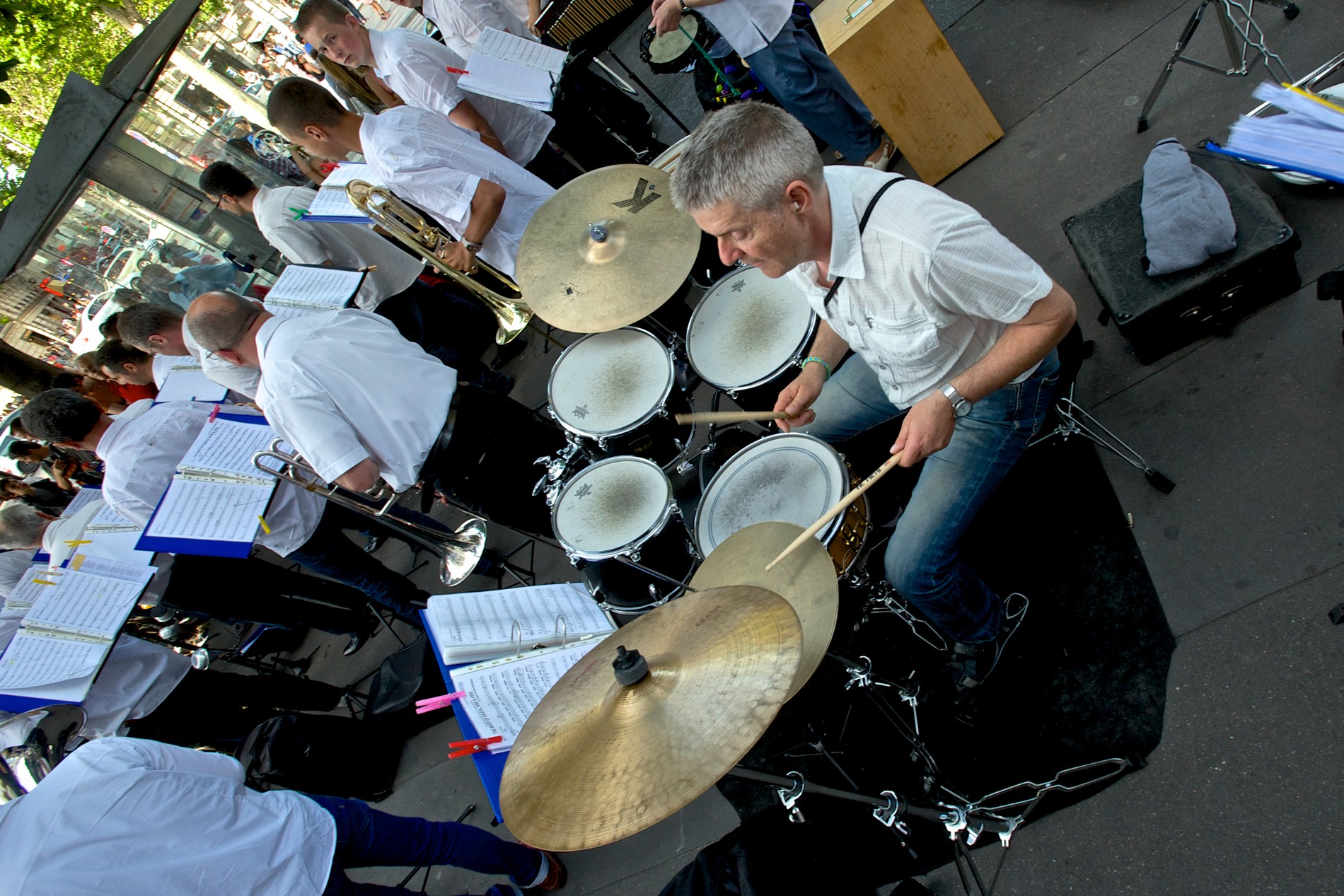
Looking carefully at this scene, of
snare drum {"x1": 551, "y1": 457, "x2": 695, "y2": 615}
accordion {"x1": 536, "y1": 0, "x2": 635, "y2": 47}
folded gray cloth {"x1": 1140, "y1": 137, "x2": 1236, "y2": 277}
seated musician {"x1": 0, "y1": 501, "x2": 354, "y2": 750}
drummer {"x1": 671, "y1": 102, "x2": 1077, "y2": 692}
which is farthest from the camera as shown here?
accordion {"x1": 536, "y1": 0, "x2": 635, "y2": 47}

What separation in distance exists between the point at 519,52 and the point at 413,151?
101 centimetres

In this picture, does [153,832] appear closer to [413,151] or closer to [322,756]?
[322,756]

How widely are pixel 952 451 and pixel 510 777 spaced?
161 cm

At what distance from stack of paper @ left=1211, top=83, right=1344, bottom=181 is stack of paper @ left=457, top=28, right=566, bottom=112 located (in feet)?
10.9

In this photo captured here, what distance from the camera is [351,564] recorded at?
434 centimetres

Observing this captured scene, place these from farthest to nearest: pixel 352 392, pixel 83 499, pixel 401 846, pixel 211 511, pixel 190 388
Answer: pixel 83 499
pixel 190 388
pixel 352 392
pixel 211 511
pixel 401 846

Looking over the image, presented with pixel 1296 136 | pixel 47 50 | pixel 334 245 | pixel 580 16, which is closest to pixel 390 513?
pixel 334 245

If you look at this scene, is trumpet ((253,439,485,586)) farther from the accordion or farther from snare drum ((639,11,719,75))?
the accordion

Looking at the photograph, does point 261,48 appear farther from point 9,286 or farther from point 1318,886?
point 1318,886

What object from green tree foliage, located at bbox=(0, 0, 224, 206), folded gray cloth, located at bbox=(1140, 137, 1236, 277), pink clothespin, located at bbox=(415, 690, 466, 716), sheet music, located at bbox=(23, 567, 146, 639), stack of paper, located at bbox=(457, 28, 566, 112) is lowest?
folded gray cloth, located at bbox=(1140, 137, 1236, 277)

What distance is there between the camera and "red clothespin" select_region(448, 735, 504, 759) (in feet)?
6.78

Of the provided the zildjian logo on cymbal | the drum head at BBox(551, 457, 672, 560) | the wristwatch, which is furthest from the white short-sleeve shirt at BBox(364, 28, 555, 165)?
the wristwatch

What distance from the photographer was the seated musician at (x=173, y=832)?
6.93ft

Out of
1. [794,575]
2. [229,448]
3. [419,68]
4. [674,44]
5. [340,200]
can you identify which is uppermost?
[419,68]
